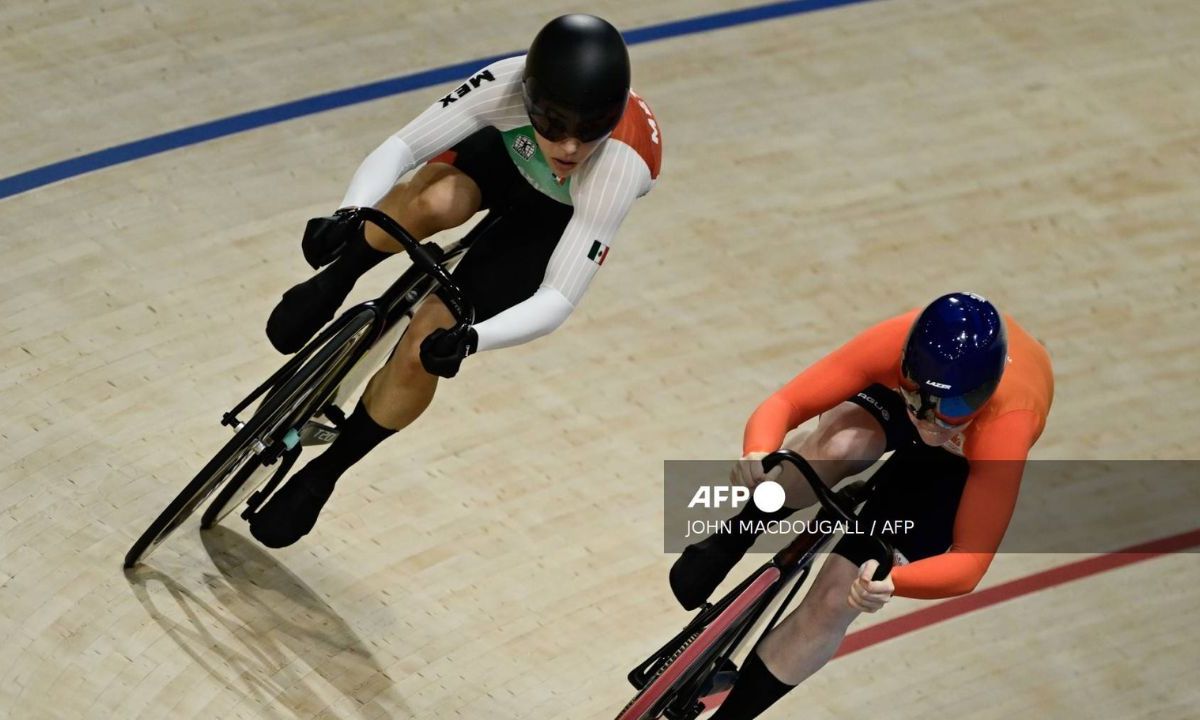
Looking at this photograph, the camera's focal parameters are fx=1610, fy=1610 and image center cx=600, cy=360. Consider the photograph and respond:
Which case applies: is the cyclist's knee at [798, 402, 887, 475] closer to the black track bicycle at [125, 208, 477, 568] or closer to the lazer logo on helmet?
the black track bicycle at [125, 208, 477, 568]

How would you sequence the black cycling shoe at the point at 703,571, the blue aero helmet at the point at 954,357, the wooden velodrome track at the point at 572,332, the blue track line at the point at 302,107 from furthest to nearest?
1. the blue track line at the point at 302,107
2. the wooden velodrome track at the point at 572,332
3. the black cycling shoe at the point at 703,571
4. the blue aero helmet at the point at 954,357

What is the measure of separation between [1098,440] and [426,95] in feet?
8.27

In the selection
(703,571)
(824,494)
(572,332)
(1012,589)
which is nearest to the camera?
(824,494)

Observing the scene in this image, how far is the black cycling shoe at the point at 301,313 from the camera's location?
340cm

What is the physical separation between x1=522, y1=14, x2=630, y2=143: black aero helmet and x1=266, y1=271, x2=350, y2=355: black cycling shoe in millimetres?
617

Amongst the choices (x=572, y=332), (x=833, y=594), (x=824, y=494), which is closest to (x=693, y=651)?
(x=833, y=594)

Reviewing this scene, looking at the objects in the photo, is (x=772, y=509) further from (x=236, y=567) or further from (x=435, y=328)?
(x=236, y=567)

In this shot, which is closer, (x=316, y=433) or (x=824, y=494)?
(x=824, y=494)

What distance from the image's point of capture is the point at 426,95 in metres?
5.59

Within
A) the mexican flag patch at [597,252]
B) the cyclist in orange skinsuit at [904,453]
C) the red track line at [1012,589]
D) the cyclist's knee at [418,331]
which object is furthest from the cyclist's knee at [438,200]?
the red track line at [1012,589]

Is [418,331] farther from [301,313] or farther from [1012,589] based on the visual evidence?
[1012,589]

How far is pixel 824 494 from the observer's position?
9.78ft

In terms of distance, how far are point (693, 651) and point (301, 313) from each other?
108cm

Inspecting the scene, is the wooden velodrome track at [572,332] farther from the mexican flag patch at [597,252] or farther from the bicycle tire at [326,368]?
the mexican flag patch at [597,252]
